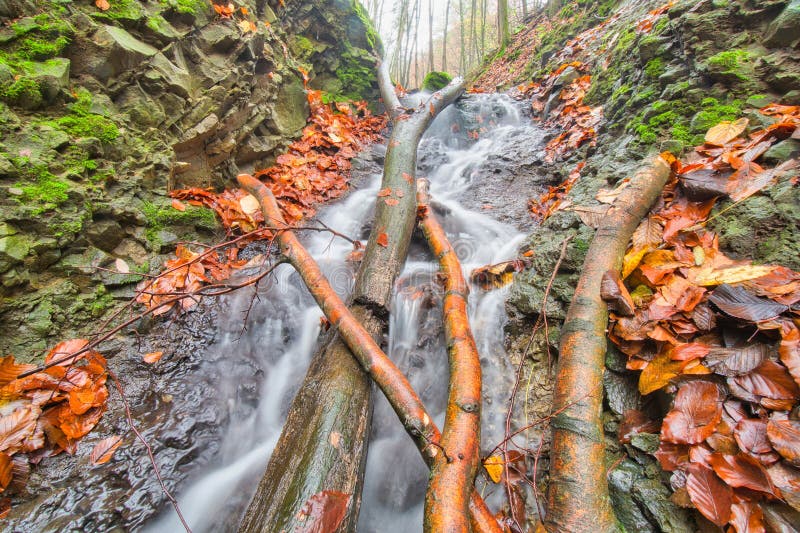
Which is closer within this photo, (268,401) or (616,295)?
(616,295)

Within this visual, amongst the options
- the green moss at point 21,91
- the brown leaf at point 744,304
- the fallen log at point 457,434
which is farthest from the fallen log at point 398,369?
the green moss at point 21,91

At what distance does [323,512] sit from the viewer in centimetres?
165

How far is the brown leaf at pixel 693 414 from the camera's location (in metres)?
1.44

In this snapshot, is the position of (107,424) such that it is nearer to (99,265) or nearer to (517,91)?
(99,265)

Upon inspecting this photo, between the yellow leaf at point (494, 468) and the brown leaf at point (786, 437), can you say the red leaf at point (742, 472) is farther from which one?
the yellow leaf at point (494, 468)

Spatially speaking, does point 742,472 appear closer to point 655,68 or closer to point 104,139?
point 655,68

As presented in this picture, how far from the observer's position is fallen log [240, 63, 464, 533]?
67.1 inches

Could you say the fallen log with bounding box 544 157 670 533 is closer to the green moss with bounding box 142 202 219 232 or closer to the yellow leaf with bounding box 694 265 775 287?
the yellow leaf with bounding box 694 265 775 287

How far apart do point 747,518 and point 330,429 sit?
1.89m

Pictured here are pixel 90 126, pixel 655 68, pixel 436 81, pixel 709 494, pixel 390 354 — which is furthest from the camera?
pixel 436 81

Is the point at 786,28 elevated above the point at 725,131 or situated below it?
above

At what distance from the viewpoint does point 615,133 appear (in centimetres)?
407

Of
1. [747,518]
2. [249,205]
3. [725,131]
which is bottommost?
[747,518]

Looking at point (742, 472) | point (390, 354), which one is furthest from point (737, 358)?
point (390, 354)
